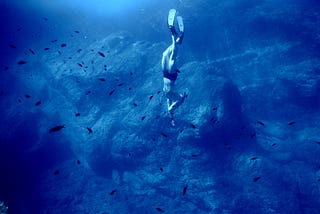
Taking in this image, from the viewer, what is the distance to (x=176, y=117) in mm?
15516

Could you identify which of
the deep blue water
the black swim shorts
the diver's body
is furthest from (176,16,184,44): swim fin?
the deep blue water

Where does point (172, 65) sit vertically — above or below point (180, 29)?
below

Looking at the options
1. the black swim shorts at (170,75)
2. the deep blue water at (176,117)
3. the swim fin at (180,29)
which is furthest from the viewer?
the deep blue water at (176,117)

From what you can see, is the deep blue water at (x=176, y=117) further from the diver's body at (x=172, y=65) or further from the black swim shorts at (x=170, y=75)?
the black swim shorts at (x=170, y=75)

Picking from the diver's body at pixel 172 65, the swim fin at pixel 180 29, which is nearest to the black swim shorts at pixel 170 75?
the diver's body at pixel 172 65

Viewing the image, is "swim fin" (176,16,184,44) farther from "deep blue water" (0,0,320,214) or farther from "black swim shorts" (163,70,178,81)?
"deep blue water" (0,0,320,214)

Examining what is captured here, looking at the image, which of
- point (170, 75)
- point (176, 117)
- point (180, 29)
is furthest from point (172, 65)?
point (176, 117)

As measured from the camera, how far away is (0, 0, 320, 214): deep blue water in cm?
1524

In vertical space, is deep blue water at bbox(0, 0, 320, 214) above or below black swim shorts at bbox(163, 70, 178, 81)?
below

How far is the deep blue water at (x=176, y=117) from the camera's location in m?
15.2

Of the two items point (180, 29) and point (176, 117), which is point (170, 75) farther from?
point (176, 117)

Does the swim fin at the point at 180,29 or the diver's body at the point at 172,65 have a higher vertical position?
the swim fin at the point at 180,29

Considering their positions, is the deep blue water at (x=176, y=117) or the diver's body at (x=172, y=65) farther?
the deep blue water at (x=176, y=117)

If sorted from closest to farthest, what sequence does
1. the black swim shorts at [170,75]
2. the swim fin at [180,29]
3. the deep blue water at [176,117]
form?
the swim fin at [180,29] < the black swim shorts at [170,75] < the deep blue water at [176,117]
